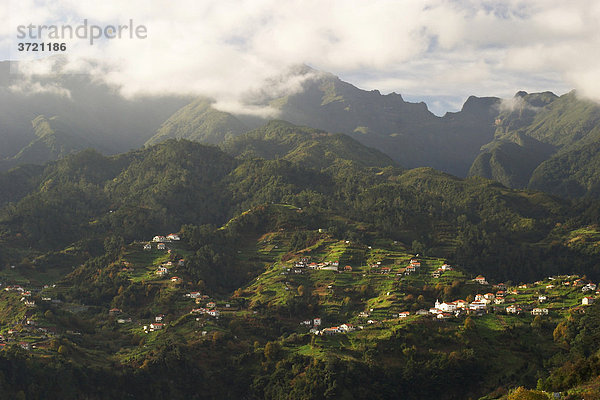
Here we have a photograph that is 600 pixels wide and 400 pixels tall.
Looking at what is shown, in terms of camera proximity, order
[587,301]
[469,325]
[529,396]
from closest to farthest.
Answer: [529,396] < [469,325] < [587,301]

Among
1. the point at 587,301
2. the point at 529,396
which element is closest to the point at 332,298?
the point at 587,301

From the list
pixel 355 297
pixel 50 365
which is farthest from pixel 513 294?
pixel 50 365

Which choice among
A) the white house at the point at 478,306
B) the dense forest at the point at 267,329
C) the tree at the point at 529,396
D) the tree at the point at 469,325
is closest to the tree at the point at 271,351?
the dense forest at the point at 267,329

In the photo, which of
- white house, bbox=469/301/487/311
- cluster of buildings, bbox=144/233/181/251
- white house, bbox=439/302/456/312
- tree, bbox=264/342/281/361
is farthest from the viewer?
cluster of buildings, bbox=144/233/181/251

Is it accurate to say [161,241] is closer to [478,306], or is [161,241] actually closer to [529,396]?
[478,306]

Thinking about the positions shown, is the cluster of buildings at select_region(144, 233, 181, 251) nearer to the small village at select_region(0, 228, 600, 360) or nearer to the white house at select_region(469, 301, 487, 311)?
the small village at select_region(0, 228, 600, 360)

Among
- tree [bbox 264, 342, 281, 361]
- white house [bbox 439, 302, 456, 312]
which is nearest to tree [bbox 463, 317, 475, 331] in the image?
white house [bbox 439, 302, 456, 312]

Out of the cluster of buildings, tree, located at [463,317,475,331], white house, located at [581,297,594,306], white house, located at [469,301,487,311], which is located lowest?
tree, located at [463,317,475,331]

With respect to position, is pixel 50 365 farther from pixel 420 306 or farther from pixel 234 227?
pixel 234 227

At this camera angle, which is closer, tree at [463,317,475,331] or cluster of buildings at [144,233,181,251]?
tree at [463,317,475,331]

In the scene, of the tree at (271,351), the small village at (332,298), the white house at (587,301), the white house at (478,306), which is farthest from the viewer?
the white house at (478,306)

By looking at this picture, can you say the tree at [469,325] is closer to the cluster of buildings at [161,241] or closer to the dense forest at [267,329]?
the dense forest at [267,329]
